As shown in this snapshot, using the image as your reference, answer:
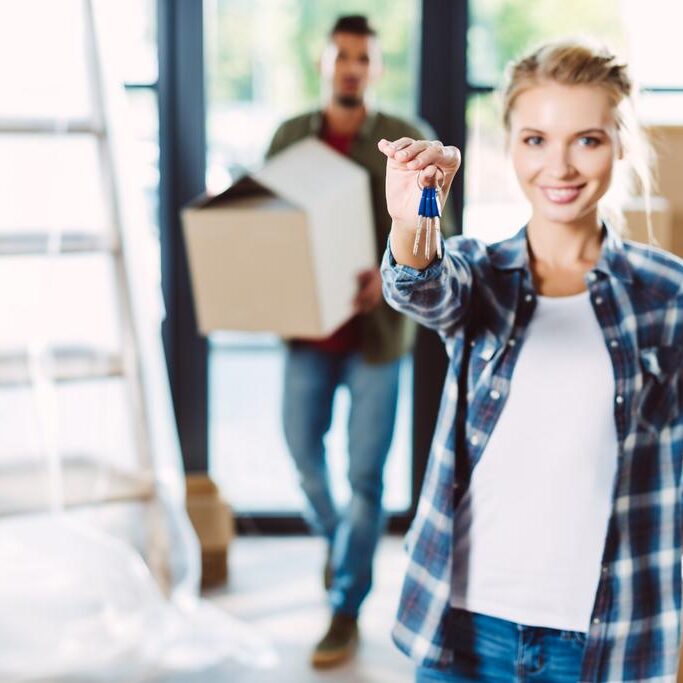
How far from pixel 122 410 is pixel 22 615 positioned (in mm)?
489

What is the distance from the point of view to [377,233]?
8.57ft

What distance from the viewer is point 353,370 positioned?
105 inches

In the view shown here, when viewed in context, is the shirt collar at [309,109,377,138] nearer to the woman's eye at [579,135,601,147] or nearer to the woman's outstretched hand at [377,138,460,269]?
the woman's eye at [579,135,601,147]

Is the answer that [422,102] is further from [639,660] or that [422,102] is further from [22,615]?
[639,660]

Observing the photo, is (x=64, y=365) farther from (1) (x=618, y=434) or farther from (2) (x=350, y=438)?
(1) (x=618, y=434)

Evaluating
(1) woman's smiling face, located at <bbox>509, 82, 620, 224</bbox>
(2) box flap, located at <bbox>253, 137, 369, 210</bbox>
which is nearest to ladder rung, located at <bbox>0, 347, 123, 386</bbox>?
(2) box flap, located at <bbox>253, 137, 369, 210</bbox>

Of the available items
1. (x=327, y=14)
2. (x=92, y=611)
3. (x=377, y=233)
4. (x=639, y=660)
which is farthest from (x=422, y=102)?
(x=639, y=660)

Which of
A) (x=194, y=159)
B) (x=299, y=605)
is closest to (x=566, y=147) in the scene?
(x=299, y=605)

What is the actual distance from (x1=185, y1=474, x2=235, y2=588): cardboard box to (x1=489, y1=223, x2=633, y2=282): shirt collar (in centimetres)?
183

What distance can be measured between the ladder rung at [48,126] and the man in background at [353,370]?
47cm

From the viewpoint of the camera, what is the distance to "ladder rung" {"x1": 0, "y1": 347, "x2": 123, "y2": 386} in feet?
7.84

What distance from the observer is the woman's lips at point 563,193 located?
4.01 ft

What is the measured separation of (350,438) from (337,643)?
0.47 m

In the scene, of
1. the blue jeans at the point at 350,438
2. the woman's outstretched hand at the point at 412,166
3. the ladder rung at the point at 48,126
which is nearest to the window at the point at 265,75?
the blue jeans at the point at 350,438
